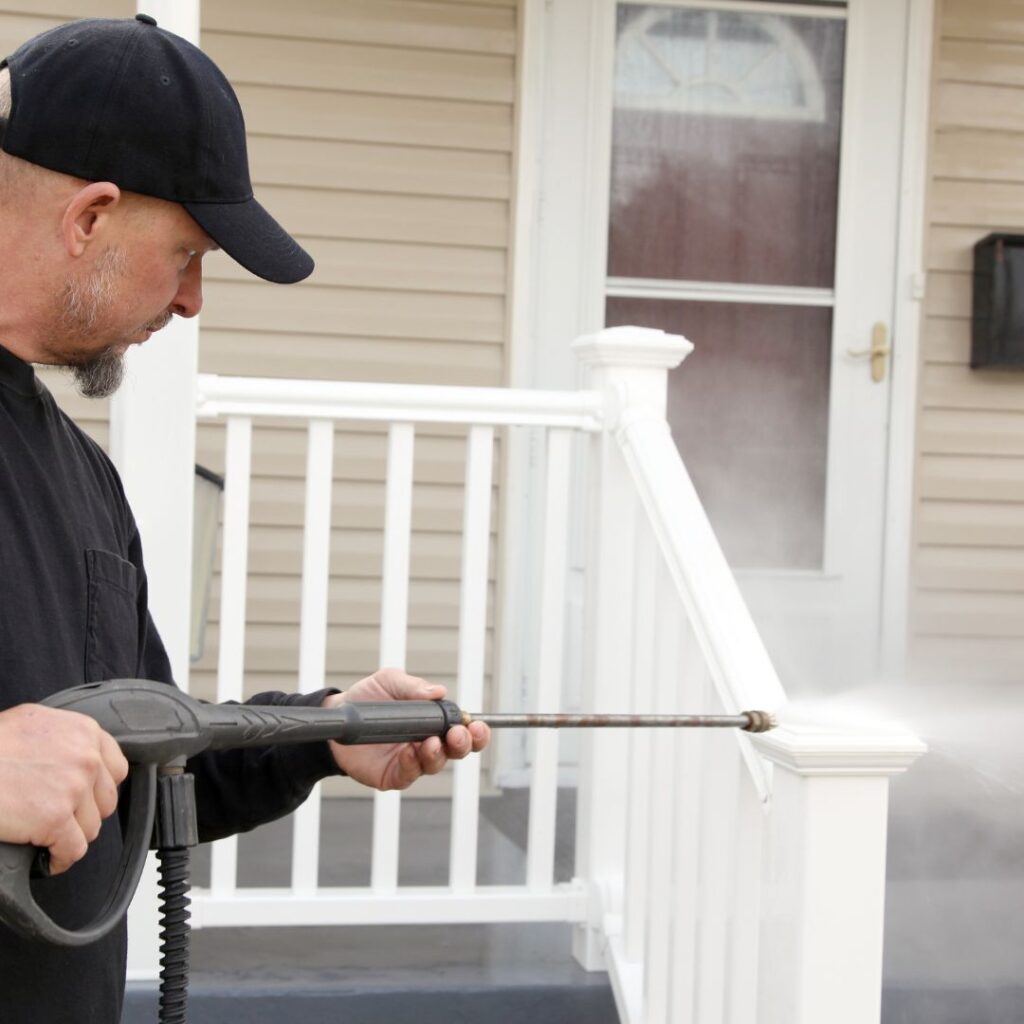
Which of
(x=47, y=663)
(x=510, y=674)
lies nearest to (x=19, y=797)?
(x=47, y=663)

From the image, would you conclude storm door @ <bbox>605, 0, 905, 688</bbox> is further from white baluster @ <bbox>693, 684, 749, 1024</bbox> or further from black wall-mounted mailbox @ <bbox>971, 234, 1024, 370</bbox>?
white baluster @ <bbox>693, 684, 749, 1024</bbox>

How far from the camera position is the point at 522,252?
4488mm

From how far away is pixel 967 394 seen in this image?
4699mm

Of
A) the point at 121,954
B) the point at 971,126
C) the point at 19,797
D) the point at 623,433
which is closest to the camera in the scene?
the point at 19,797

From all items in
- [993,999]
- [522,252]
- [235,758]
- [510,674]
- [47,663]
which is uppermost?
[522,252]

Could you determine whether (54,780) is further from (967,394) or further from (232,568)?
(967,394)

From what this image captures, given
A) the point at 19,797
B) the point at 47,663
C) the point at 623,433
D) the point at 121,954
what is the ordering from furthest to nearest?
the point at 623,433 → the point at 121,954 → the point at 47,663 → the point at 19,797

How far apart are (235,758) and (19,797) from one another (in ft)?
2.03

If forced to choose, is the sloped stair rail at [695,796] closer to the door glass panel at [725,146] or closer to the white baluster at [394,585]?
the white baluster at [394,585]

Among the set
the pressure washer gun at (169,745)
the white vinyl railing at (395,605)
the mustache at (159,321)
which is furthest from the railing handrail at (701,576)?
the mustache at (159,321)

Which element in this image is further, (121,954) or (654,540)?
(654,540)

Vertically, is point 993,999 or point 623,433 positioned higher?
point 623,433

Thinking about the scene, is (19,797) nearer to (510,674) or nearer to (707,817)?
(707,817)

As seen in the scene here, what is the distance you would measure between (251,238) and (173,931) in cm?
68
